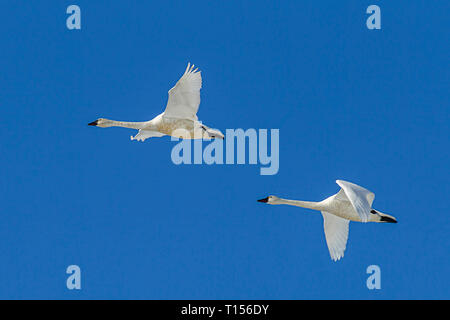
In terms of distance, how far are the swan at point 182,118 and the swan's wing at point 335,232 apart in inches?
146

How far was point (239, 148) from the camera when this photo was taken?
2161 centimetres

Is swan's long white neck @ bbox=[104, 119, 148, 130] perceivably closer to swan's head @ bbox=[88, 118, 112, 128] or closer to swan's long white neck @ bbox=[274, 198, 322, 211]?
swan's head @ bbox=[88, 118, 112, 128]

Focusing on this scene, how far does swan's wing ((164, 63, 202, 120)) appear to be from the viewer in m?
21.5

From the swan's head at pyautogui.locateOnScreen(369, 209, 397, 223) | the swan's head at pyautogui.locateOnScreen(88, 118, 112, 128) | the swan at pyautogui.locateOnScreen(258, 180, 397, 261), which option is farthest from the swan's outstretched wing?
the swan's head at pyautogui.locateOnScreen(88, 118, 112, 128)

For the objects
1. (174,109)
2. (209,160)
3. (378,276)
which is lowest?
(378,276)

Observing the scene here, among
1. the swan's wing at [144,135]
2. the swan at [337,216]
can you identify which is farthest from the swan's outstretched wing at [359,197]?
the swan's wing at [144,135]

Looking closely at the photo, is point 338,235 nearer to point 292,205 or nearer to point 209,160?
point 292,205

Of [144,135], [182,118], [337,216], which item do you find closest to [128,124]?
[144,135]

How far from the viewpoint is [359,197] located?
18906mm

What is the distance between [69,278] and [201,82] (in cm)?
622

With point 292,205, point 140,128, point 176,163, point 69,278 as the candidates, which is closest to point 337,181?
point 292,205

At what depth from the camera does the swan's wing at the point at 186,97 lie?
2153 cm

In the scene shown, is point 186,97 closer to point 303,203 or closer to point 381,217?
point 303,203

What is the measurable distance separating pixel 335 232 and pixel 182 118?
522 cm
